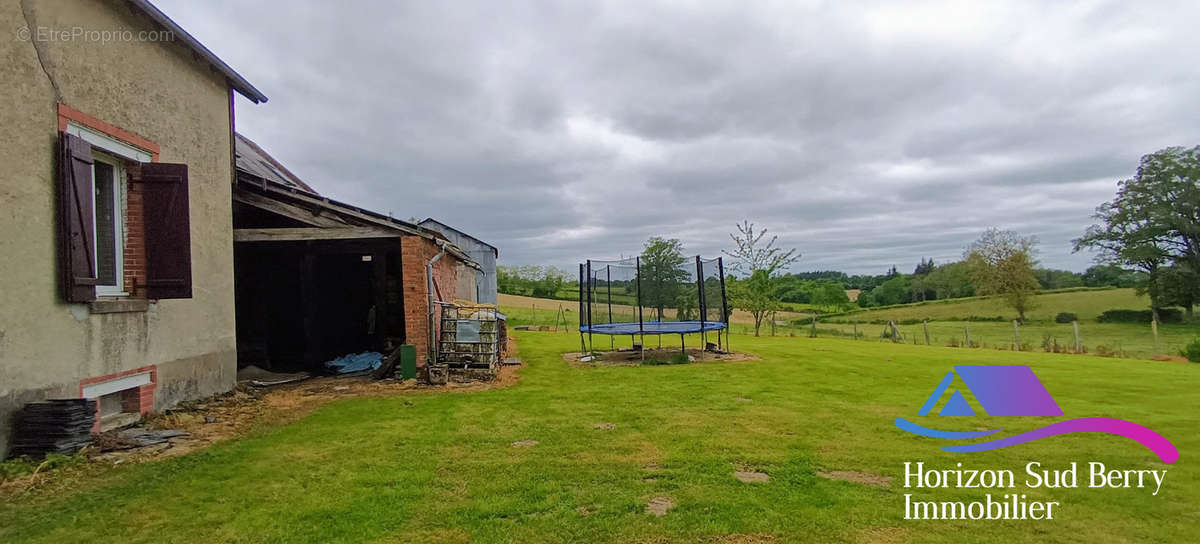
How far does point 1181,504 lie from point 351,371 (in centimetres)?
1132

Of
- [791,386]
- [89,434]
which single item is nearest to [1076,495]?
[791,386]

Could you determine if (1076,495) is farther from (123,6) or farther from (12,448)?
(123,6)

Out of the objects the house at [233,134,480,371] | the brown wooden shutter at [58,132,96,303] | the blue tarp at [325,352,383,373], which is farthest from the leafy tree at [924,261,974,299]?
the brown wooden shutter at [58,132,96,303]

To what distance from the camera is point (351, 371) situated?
10.9 metres

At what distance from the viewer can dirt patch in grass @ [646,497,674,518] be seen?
357 centimetres

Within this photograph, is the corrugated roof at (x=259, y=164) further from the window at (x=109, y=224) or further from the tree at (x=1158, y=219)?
the tree at (x=1158, y=219)

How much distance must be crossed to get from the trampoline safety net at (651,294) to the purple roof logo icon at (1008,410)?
540 centimetres

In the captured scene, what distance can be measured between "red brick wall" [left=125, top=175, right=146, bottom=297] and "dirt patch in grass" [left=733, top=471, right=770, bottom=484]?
6.41 m

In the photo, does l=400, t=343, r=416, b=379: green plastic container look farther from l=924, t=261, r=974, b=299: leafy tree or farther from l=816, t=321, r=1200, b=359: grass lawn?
l=924, t=261, r=974, b=299: leafy tree

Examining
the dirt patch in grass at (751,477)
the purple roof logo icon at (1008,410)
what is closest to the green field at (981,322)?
the purple roof logo icon at (1008,410)

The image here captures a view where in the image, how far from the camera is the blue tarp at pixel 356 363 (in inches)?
439

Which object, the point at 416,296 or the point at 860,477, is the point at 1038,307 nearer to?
the point at 416,296

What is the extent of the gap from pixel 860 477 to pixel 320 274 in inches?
480

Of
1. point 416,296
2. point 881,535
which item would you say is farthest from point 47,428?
point 881,535
